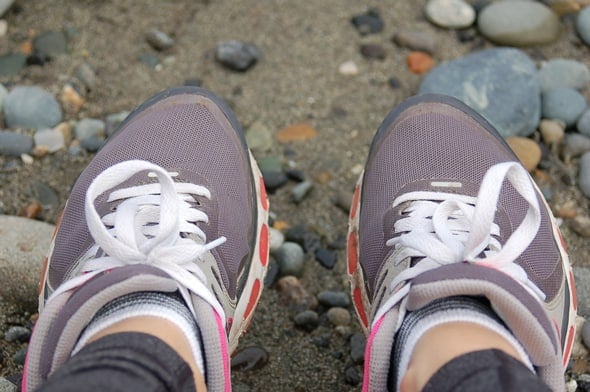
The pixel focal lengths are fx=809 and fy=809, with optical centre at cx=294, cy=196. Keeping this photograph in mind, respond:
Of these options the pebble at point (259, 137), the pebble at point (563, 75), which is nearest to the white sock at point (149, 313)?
the pebble at point (259, 137)

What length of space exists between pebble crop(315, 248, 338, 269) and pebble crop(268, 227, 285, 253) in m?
0.09

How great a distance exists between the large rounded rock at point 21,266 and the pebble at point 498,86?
43.7 inches

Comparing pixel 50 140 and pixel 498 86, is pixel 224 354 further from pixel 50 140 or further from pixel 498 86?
pixel 498 86

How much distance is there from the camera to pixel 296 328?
1.89 metres

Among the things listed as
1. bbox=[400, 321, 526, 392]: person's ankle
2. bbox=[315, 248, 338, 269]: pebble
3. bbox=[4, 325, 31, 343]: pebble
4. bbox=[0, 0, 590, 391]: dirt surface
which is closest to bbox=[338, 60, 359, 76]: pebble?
bbox=[0, 0, 590, 391]: dirt surface

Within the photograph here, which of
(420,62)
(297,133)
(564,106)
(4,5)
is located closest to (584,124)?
(564,106)

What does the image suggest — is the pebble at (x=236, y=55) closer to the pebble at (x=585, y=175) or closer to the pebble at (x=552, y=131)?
the pebble at (x=552, y=131)

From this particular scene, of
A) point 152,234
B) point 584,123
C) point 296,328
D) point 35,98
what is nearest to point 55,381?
point 152,234

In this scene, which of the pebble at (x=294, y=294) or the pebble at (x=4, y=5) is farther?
the pebble at (x=4, y=5)

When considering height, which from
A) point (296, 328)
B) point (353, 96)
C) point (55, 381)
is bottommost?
point (296, 328)

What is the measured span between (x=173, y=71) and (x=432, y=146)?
897 millimetres

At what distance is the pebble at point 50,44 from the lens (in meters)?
2.38

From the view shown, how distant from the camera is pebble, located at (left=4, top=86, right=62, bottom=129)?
221 cm

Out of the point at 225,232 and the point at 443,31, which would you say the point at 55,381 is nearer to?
the point at 225,232
